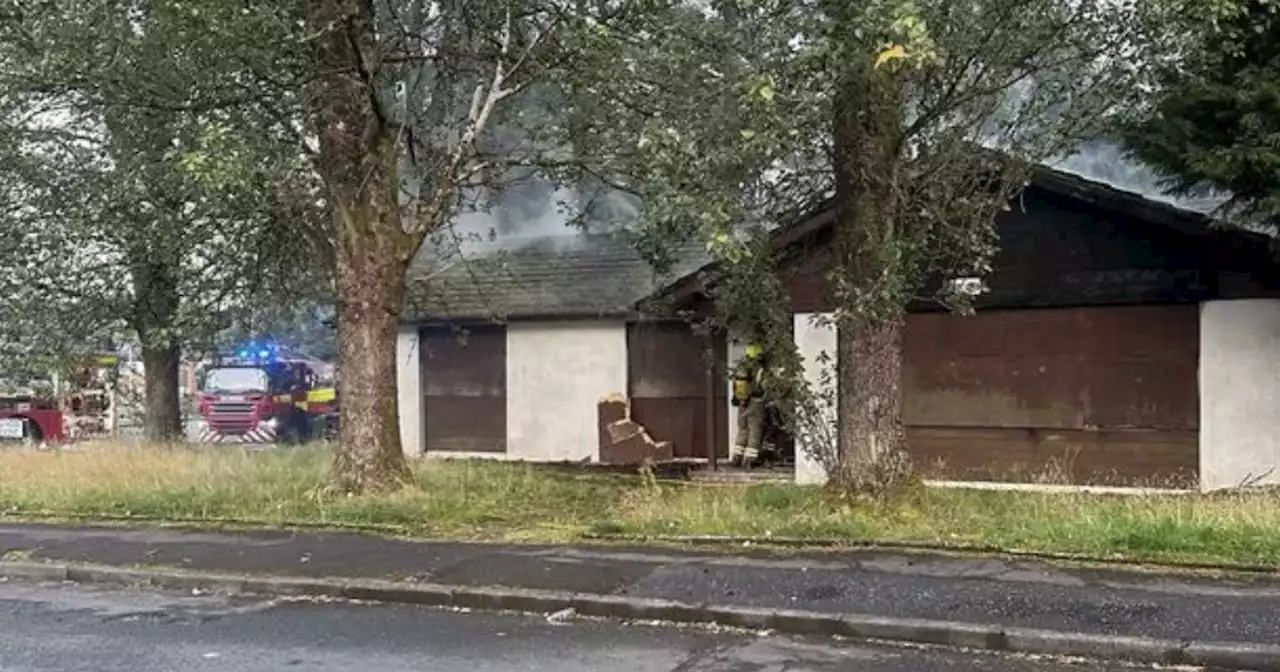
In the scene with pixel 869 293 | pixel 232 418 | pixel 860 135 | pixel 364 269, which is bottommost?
pixel 232 418

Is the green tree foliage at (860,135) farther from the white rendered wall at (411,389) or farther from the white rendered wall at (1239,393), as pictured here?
the white rendered wall at (411,389)

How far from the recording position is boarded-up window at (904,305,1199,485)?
15242 mm

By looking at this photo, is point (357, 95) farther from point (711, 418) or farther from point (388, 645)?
point (711, 418)

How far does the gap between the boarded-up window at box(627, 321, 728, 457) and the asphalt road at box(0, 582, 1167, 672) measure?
11.4m

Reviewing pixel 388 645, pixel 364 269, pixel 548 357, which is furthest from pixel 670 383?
pixel 388 645

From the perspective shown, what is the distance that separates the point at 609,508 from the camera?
42.1 ft

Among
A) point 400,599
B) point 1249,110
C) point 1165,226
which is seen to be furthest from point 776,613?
point 1165,226

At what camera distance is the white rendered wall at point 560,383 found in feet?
68.6

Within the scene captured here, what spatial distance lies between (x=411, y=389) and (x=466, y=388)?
1.06 m

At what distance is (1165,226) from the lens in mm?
14609

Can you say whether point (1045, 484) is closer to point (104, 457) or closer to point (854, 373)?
point (854, 373)

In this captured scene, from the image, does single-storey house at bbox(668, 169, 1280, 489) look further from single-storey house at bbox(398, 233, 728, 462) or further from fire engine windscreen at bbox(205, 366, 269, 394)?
fire engine windscreen at bbox(205, 366, 269, 394)

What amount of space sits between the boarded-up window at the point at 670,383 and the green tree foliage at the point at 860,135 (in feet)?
25.4

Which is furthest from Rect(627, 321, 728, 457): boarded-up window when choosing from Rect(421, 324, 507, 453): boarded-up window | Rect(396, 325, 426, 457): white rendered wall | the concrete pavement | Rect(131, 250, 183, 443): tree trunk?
the concrete pavement
